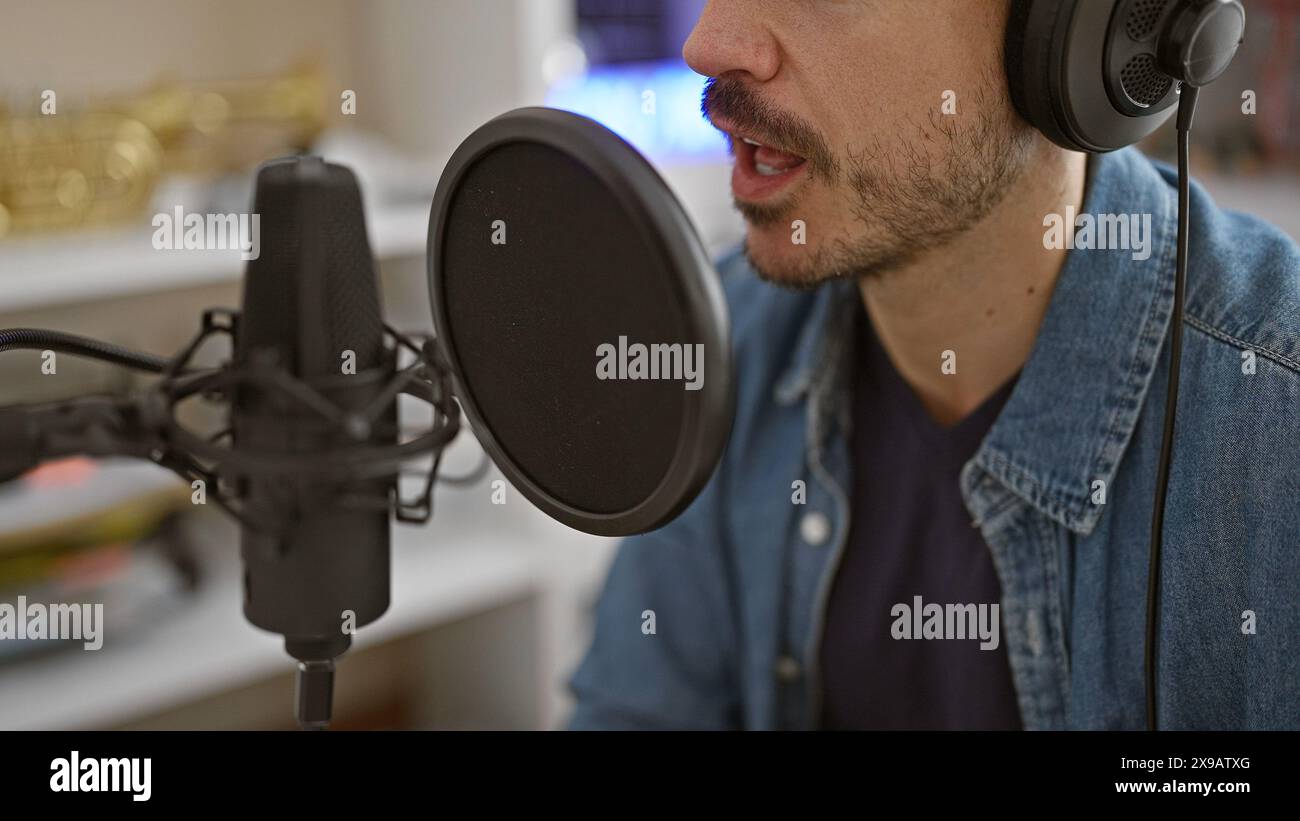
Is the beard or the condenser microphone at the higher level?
the beard

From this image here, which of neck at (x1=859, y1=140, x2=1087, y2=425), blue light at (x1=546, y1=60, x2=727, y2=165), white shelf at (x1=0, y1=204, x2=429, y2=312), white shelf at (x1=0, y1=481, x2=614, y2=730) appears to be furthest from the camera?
blue light at (x1=546, y1=60, x2=727, y2=165)

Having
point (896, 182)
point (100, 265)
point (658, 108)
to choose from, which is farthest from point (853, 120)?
point (658, 108)

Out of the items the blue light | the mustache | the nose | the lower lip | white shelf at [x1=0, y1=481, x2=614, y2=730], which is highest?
the blue light

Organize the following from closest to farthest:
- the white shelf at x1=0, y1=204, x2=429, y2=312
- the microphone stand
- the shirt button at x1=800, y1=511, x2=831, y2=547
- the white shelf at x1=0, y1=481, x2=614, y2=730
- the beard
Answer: the microphone stand
the beard
the shirt button at x1=800, y1=511, x2=831, y2=547
the white shelf at x1=0, y1=204, x2=429, y2=312
the white shelf at x1=0, y1=481, x2=614, y2=730

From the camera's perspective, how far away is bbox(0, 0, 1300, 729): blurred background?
134 cm

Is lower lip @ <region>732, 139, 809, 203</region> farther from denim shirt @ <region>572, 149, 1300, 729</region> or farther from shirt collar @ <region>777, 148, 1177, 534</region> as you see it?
shirt collar @ <region>777, 148, 1177, 534</region>

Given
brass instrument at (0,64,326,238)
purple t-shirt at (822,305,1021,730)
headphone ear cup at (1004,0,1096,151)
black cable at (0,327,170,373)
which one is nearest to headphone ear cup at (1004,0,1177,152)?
headphone ear cup at (1004,0,1096,151)

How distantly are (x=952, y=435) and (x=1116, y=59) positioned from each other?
0.35 metres

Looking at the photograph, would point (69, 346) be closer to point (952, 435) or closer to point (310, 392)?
point (310, 392)

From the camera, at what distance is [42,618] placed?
1.39 m

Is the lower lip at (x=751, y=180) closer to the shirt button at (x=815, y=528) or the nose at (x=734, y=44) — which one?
the nose at (x=734, y=44)

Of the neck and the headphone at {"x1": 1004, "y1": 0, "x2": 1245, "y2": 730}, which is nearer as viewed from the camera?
the headphone at {"x1": 1004, "y1": 0, "x2": 1245, "y2": 730}

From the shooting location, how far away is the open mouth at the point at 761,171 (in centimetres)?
74
